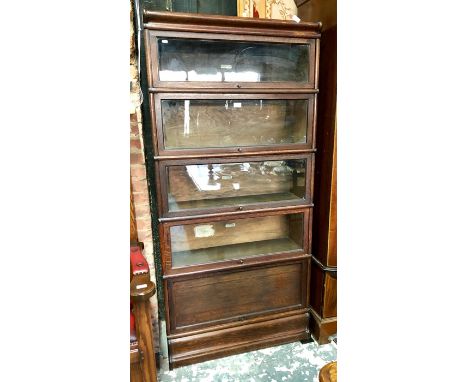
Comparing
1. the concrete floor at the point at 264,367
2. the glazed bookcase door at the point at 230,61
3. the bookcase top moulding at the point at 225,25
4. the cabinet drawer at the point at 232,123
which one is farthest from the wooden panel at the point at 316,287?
the bookcase top moulding at the point at 225,25

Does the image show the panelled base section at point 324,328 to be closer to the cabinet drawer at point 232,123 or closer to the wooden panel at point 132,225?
the cabinet drawer at point 232,123

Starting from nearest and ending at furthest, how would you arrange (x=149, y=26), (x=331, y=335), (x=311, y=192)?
(x=149, y=26) < (x=311, y=192) < (x=331, y=335)

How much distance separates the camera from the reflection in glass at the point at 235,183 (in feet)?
5.60

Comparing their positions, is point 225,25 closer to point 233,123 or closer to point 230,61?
point 230,61

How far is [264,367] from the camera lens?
1.73m

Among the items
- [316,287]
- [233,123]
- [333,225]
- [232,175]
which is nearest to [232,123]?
[233,123]

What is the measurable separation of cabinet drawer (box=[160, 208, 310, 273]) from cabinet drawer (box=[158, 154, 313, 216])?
0.25 feet
